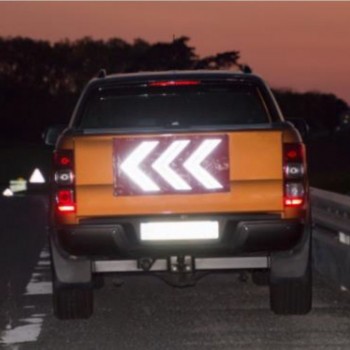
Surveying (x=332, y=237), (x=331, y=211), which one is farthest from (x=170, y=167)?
(x=331, y=211)

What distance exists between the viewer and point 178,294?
1341 centimetres

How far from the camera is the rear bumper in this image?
35.0 ft

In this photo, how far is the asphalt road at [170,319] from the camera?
33.9 ft

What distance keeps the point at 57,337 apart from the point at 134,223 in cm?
96

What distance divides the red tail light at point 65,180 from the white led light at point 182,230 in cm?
54

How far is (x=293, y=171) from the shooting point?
420 inches

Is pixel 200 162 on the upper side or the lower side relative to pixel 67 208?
upper

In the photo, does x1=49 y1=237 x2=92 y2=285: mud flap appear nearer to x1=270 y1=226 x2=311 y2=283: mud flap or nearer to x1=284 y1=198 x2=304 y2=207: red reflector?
x1=270 y1=226 x2=311 y2=283: mud flap

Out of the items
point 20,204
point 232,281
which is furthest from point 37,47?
point 232,281

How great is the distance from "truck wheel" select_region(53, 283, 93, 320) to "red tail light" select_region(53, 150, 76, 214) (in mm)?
860

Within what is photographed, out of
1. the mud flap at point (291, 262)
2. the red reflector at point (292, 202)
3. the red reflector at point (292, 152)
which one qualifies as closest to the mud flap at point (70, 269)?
the mud flap at point (291, 262)

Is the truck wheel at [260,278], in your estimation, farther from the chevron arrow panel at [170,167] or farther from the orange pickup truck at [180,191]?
the chevron arrow panel at [170,167]

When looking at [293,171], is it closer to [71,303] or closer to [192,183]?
[192,183]

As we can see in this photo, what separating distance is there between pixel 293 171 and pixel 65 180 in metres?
1.60
